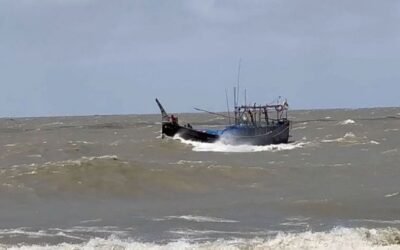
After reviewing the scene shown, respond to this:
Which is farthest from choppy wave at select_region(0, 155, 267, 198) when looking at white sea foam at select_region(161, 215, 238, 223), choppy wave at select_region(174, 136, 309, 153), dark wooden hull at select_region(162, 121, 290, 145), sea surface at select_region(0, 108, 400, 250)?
dark wooden hull at select_region(162, 121, 290, 145)

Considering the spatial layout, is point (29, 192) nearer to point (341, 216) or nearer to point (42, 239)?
point (42, 239)

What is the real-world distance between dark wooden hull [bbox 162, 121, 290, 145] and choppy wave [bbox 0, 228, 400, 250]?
101ft

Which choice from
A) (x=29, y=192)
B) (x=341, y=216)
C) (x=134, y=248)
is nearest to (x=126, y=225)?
(x=134, y=248)

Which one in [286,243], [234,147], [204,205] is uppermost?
[286,243]

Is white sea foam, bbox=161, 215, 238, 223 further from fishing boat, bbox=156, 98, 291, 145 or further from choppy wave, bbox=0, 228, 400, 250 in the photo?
fishing boat, bbox=156, 98, 291, 145

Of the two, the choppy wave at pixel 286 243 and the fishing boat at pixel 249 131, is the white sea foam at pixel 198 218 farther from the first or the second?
the fishing boat at pixel 249 131

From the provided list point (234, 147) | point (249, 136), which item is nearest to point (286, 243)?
point (234, 147)

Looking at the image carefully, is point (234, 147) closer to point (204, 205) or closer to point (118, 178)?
point (118, 178)

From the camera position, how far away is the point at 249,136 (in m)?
43.5

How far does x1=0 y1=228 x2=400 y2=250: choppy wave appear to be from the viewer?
1116 cm

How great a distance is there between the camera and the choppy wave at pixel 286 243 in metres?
11.2

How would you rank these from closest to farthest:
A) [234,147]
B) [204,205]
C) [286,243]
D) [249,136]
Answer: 1. [286,243]
2. [204,205]
3. [234,147]
4. [249,136]

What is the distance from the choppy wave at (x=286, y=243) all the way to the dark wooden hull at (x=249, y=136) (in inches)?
1214

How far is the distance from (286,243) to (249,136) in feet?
106
